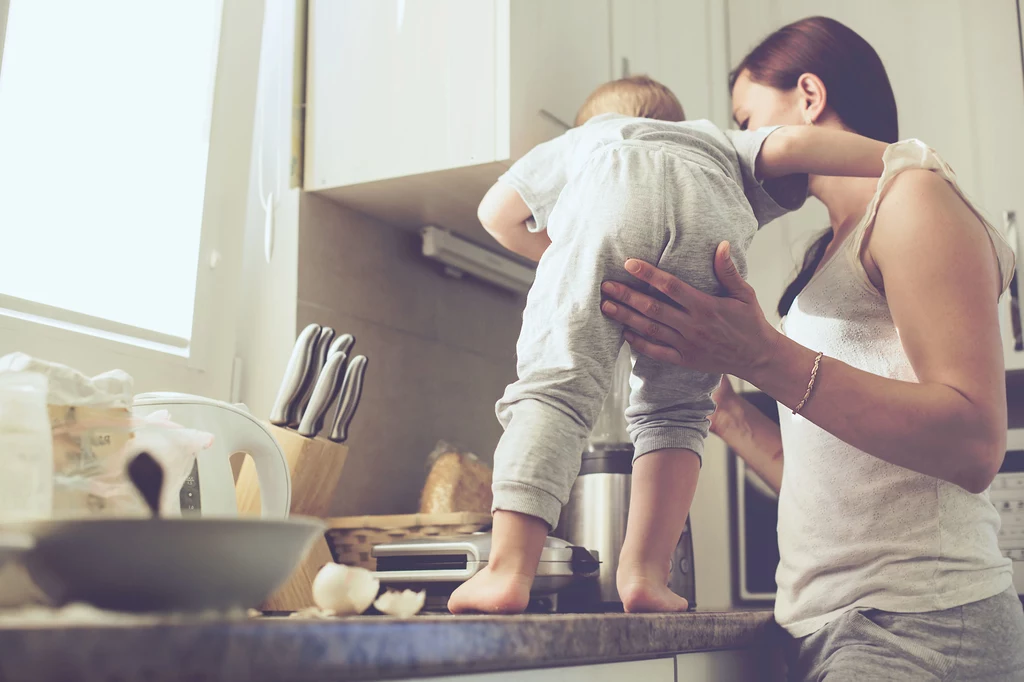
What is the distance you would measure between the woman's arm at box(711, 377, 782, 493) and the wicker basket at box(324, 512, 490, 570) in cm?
46

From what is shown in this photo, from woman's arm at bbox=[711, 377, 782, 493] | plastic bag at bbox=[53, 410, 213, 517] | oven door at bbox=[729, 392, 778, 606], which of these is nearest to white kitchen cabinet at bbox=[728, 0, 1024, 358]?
oven door at bbox=[729, 392, 778, 606]

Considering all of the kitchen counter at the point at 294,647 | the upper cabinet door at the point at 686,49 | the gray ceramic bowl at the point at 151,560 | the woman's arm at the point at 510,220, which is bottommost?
the kitchen counter at the point at 294,647

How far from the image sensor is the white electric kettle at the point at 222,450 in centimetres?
112

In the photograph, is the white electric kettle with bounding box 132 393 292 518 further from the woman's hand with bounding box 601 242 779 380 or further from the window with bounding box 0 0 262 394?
the woman's hand with bounding box 601 242 779 380

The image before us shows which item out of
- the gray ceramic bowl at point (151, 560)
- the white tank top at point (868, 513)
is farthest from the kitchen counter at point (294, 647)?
the white tank top at point (868, 513)

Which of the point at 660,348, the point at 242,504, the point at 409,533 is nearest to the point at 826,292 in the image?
the point at 660,348

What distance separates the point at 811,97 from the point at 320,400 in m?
0.81

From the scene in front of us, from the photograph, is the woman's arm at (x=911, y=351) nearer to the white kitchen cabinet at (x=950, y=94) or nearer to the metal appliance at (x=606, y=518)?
the metal appliance at (x=606, y=518)

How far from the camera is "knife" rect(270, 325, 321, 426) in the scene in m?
1.36

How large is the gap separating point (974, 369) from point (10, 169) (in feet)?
3.81

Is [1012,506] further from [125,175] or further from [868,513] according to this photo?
[125,175]

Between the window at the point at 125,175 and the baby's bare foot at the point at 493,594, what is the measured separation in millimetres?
687

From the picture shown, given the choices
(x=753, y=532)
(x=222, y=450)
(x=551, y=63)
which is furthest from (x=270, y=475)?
(x=753, y=532)

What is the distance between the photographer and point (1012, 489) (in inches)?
73.2
